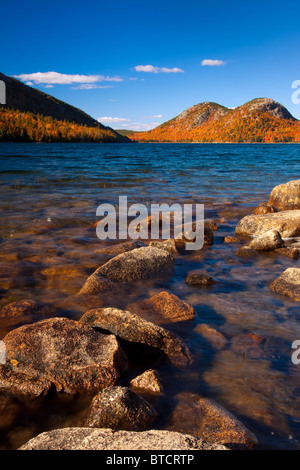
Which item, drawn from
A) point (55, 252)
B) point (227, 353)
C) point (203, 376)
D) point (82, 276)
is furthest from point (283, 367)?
point (55, 252)

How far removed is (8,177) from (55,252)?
38.2 ft

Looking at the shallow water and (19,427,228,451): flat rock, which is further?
the shallow water

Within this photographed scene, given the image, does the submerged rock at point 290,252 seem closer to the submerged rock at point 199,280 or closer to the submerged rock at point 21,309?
the submerged rock at point 199,280

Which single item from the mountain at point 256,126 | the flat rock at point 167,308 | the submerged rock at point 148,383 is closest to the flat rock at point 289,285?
the flat rock at point 167,308

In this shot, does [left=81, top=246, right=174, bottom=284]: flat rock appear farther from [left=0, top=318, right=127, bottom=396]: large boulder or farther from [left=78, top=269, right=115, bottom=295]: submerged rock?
[left=0, top=318, right=127, bottom=396]: large boulder

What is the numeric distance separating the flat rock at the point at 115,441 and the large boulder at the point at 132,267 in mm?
2423

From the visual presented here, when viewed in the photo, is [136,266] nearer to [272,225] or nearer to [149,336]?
[149,336]

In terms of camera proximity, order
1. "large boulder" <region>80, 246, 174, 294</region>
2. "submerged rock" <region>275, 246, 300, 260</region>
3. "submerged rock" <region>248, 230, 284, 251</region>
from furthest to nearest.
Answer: "submerged rock" <region>248, 230, 284, 251</region>, "submerged rock" <region>275, 246, 300, 260</region>, "large boulder" <region>80, 246, 174, 294</region>

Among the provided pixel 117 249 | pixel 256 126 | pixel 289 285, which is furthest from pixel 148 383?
pixel 256 126

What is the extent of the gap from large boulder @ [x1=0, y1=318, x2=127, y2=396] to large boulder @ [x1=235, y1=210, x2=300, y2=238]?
5160 mm

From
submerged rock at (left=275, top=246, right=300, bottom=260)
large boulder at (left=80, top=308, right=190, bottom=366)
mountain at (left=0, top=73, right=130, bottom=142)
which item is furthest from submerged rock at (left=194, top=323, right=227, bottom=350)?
mountain at (left=0, top=73, right=130, bottom=142)

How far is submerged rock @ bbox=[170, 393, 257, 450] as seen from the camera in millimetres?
2018

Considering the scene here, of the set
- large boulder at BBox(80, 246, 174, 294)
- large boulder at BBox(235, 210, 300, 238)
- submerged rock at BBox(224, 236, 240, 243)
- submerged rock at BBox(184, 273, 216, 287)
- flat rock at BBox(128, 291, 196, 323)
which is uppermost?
large boulder at BBox(235, 210, 300, 238)

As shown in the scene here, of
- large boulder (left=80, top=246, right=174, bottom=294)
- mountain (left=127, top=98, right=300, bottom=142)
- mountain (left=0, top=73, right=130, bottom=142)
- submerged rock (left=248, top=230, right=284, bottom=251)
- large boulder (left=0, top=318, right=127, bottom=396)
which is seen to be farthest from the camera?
mountain (left=127, top=98, right=300, bottom=142)
